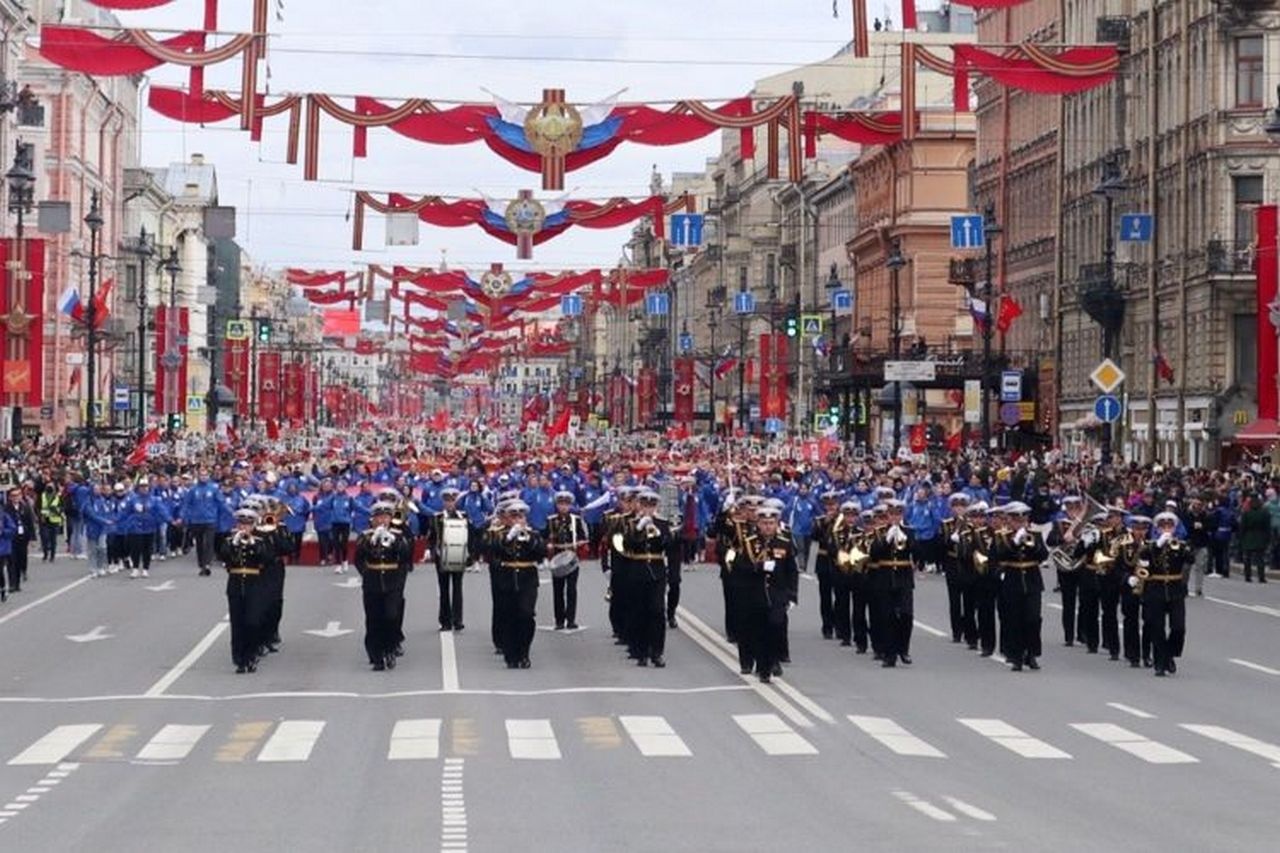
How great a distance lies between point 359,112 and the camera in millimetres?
38906

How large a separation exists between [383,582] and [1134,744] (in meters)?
9.03

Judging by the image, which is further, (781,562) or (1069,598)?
(1069,598)

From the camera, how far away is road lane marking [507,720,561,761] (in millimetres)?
19141

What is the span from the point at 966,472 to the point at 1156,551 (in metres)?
23.7

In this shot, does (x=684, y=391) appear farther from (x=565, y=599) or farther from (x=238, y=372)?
(x=565, y=599)

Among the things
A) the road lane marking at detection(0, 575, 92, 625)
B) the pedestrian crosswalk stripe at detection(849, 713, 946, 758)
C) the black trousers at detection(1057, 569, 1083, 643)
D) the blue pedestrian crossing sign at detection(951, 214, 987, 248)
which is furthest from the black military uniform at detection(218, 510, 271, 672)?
the blue pedestrian crossing sign at detection(951, 214, 987, 248)

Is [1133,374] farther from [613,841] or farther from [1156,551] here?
[613,841]

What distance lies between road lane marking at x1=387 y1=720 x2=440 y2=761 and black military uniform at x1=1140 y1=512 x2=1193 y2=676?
316 inches

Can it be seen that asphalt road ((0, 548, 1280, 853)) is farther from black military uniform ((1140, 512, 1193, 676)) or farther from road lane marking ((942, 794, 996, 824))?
black military uniform ((1140, 512, 1193, 676))

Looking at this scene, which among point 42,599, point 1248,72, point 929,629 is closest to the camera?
point 929,629

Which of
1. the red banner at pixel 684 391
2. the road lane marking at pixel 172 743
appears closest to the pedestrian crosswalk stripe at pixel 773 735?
the road lane marking at pixel 172 743

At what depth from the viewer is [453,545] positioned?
3061 cm

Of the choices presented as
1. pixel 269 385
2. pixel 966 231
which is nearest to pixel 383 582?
pixel 966 231

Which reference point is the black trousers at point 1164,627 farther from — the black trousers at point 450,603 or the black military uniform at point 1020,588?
the black trousers at point 450,603
